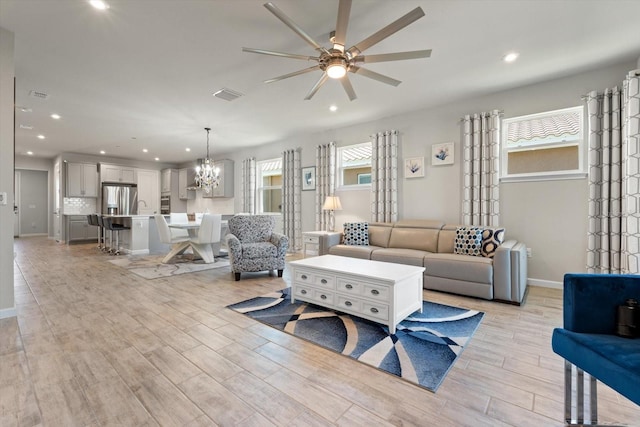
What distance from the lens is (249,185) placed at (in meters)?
7.85

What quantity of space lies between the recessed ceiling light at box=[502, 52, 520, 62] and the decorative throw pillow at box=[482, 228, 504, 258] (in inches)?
78.5

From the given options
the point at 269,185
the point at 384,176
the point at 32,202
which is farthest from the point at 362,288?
the point at 32,202

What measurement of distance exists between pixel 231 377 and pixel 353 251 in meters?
2.88

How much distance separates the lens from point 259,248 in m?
4.27

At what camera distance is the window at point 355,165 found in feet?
18.4

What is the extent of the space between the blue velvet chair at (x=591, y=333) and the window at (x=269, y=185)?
6440 mm

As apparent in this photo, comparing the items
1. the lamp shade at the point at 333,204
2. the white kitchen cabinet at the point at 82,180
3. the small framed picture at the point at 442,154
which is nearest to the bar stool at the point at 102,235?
the white kitchen cabinet at the point at 82,180

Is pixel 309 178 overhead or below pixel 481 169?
overhead

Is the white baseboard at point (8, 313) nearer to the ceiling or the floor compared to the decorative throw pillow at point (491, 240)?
nearer to the floor

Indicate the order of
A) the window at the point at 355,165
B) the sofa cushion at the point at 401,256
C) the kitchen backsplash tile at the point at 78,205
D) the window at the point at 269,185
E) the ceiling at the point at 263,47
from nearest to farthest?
the ceiling at the point at 263,47
the sofa cushion at the point at 401,256
the window at the point at 355,165
the window at the point at 269,185
the kitchen backsplash tile at the point at 78,205

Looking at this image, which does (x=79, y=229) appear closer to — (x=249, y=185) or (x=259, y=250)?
(x=249, y=185)

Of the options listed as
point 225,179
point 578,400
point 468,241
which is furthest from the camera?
point 225,179

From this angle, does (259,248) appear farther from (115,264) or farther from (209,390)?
(115,264)

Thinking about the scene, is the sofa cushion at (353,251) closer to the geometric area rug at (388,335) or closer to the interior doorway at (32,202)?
the geometric area rug at (388,335)
